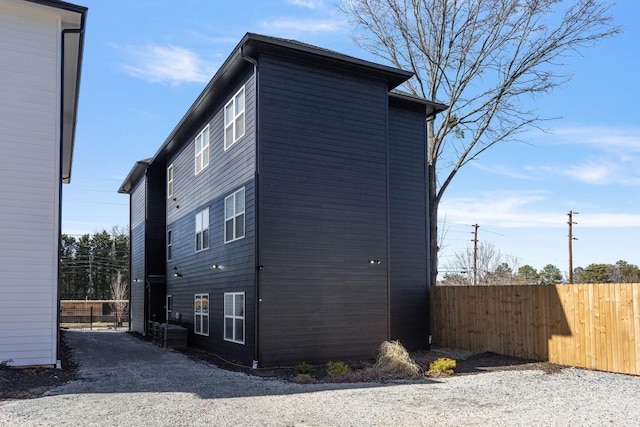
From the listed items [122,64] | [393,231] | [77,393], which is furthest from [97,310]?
[77,393]

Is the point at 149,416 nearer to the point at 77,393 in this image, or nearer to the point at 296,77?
the point at 77,393

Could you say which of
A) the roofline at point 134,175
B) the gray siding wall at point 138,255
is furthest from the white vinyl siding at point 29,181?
the gray siding wall at point 138,255

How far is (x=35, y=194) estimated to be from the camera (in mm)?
11055

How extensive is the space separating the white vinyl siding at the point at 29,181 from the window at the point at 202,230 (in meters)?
5.40

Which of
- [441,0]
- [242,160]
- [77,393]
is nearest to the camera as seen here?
[77,393]

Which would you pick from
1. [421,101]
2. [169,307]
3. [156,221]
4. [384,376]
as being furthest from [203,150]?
[384,376]

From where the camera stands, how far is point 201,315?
Answer: 16.3 m

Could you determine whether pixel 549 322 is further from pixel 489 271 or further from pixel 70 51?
pixel 489 271

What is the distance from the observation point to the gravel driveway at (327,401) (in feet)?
23.0

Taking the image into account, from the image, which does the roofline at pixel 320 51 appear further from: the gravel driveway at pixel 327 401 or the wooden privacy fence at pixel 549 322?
the gravel driveway at pixel 327 401

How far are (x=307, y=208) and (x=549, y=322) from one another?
5912 mm

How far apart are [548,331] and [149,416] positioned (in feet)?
28.9

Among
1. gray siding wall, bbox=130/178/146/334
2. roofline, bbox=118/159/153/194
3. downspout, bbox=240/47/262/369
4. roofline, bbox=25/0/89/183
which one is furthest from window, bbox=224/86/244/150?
gray siding wall, bbox=130/178/146/334

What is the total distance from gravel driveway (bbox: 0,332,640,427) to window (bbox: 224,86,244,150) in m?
5.73
